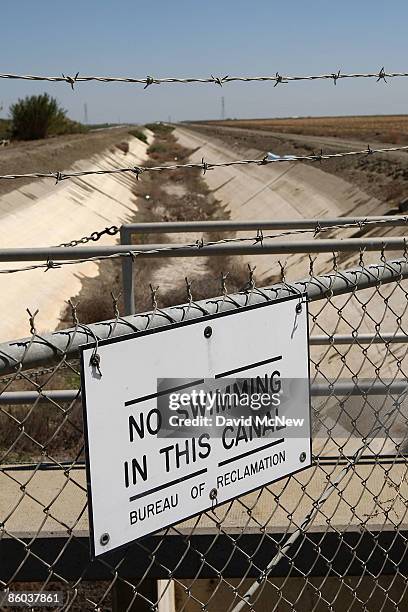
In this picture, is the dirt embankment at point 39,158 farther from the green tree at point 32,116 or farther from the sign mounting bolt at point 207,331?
the sign mounting bolt at point 207,331

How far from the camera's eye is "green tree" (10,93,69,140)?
55159 mm

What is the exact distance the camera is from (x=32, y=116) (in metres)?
55.6

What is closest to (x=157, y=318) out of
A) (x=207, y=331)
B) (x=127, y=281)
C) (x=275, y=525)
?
(x=207, y=331)

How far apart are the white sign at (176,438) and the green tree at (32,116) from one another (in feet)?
181

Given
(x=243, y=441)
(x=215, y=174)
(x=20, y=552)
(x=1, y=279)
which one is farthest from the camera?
(x=215, y=174)

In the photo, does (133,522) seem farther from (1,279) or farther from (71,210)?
(71,210)

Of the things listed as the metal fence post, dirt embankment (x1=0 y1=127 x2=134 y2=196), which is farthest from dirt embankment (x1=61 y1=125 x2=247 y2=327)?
dirt embankment (x1=0 y1=127 x2=134 y2=196)

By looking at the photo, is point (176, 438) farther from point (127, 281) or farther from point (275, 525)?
point (127, 281)

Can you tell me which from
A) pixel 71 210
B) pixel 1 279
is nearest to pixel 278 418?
pixel 1 279

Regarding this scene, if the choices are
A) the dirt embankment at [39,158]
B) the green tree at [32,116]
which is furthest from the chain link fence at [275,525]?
the green tree at [32,116]

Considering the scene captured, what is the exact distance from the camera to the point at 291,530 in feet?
10.9

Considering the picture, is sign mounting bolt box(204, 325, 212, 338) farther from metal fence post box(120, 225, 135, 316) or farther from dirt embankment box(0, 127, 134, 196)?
dirt embankment box(0, 127, 134, 196)

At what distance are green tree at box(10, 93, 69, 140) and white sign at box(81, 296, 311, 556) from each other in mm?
55233

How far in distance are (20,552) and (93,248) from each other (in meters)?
1.18
